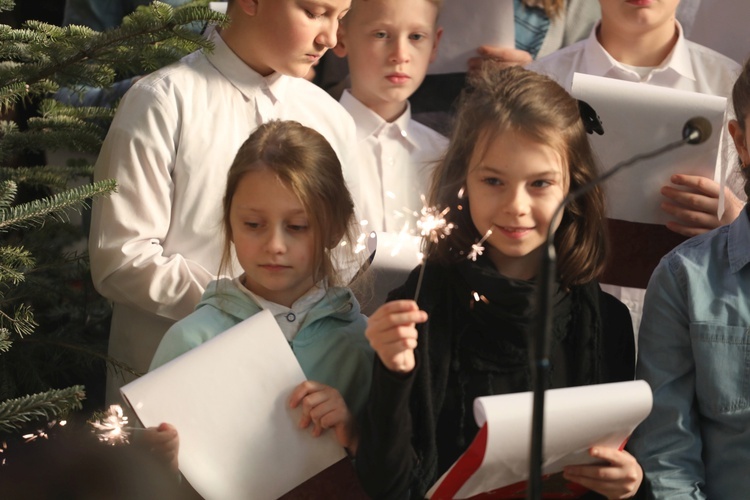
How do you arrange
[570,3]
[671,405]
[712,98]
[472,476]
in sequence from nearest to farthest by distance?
[472,476], [671,405], [712,98], [570,3]

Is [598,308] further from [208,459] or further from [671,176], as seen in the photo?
[208,459]

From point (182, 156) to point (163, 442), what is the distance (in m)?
0.62

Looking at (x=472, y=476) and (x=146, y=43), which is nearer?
(x=472, y=476)

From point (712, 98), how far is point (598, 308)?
46 centimetres

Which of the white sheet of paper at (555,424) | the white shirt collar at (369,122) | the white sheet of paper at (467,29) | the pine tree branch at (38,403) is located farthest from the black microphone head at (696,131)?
the white sheet of paper at (467,29)

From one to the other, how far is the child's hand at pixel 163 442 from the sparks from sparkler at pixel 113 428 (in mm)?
43

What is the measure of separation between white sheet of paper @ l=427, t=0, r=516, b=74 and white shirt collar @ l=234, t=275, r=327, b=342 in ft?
2.98

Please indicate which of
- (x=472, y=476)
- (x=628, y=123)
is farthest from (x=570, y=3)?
(x=472, y=476)

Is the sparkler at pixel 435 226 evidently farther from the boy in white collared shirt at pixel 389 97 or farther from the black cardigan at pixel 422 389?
the boy in white collared shirt at pixel 389 97

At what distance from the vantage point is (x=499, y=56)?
2.47 m

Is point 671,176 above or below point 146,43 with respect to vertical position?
below

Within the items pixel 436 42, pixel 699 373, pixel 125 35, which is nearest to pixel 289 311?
pixel 125 35

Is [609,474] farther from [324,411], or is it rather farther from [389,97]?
[389,97]

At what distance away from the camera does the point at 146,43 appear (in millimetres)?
1787
